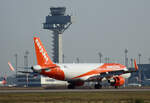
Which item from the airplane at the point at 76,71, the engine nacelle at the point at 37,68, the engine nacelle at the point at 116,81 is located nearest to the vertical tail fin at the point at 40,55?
the airplane at the point at 76,71

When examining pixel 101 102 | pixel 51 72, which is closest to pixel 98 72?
pixel 51 72

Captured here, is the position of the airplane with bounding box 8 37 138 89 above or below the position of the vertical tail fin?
below

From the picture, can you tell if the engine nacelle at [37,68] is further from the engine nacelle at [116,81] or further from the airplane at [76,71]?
the engine nacelle at [116,81]

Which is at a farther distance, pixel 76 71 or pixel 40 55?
pixel 76 71

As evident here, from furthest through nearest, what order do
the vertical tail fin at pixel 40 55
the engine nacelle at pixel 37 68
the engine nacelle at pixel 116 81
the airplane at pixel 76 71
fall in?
1. the engine nacelle at pixel 116 81
2. the airplane at pixel 76 71
3. the vertical tail fin at pixel 40 55
4. the engine nacelle at pixel 37 68

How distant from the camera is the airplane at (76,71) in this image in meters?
84.7

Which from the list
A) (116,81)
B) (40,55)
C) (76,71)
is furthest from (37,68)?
(116,81)

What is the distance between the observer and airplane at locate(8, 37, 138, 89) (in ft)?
278

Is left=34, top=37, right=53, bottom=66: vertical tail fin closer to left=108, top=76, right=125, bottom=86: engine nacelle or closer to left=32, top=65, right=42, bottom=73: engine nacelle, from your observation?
left=32, top=65, right=42, bottom=73: engine nacelle

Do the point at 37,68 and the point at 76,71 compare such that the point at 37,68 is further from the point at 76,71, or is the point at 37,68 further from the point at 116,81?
→ the point at 116,81

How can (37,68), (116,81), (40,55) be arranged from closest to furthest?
(37,68), (40,55), (116,81)

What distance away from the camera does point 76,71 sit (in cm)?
8938

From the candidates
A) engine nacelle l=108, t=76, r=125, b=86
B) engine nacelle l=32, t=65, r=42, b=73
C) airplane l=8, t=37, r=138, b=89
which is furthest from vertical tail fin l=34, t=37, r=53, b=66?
engine nacelle l=108, t=76, r=125, b=86

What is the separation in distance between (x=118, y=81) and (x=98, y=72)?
14.9 feet
